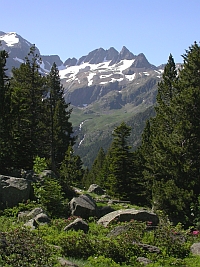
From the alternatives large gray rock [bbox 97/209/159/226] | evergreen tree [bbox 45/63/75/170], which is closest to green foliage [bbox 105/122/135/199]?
evergreen tree [bbox 45/63/75/170]

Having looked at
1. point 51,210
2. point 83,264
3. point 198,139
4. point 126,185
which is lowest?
point 126,185

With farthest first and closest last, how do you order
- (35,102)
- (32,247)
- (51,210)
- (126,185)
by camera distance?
(126,185)
(35,102)
(51,210)
(32,247)

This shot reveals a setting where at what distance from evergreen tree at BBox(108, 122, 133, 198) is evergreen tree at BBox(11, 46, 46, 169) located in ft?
32.2

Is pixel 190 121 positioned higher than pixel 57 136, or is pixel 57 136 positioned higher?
pixel 190 121

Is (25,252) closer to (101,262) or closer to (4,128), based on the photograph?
(101,262)

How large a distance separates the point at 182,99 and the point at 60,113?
26480 millimetres

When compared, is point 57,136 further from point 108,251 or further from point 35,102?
Result: point 108,251

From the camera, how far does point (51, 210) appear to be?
1806 centimetres

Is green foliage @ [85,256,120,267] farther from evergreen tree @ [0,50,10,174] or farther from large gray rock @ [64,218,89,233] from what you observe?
evergreen tree @ [0,50,10,174]

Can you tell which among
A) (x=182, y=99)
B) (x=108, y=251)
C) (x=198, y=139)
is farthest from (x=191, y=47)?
(x=108, y=251)

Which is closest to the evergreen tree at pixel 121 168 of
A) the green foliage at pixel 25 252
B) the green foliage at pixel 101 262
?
the green foliage at pixel 101 262

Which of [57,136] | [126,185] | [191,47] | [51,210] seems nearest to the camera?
[51,210]

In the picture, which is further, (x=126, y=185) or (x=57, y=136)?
(x=57, y=136)

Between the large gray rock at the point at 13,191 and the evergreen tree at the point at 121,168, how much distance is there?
22172 mm
